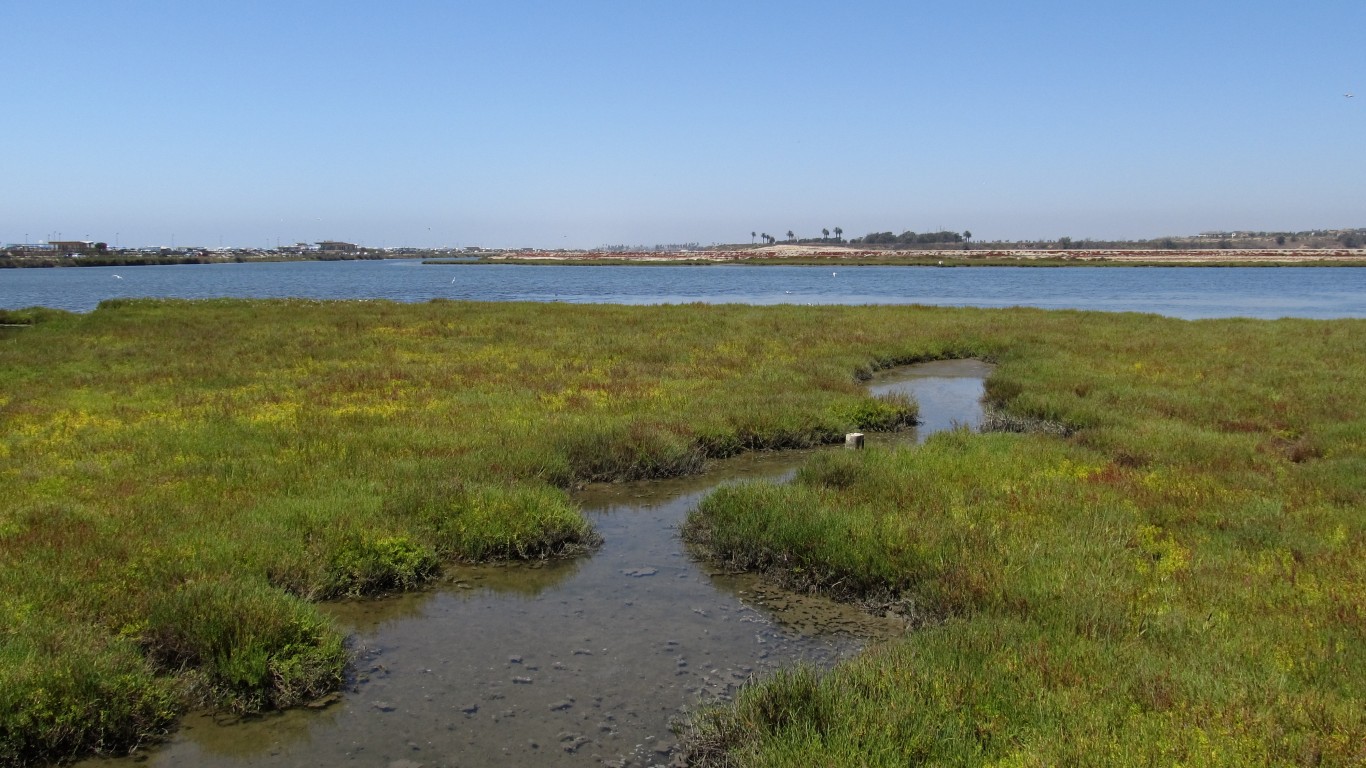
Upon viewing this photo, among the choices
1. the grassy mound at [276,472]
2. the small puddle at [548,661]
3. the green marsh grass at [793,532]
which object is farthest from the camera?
the grassy mound at [276,472]

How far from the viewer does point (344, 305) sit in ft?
164

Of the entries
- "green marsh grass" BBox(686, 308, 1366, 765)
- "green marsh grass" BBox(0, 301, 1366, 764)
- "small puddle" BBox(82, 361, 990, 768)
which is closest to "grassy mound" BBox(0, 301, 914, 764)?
"green marsh grass" BBox(0, 301, 1366, 764)

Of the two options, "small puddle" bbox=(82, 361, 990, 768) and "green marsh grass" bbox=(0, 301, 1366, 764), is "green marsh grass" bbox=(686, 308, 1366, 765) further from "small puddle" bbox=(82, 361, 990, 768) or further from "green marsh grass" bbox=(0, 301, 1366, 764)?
"small puddle" bbox=(82, 361, 990, 768)

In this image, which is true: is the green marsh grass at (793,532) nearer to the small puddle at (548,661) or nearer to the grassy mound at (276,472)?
the grassy mound at (276,472)

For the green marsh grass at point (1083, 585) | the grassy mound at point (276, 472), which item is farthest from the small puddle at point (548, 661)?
the green marsh grass at point (1083, 585)

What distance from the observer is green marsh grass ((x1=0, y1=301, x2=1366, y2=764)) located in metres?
6.73

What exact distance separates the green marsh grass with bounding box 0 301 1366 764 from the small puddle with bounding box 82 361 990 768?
1.52ft

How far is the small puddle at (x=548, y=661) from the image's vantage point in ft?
23.7

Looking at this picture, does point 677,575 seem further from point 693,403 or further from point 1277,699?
point 693,403

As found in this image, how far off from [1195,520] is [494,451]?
10.1 m

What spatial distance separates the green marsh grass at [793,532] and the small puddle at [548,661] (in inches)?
18.3

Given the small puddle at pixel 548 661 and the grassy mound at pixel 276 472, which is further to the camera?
the grassy mound at pixel 276 472

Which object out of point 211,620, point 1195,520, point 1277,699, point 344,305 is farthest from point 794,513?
point 344,305

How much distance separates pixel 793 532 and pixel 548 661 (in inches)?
147
